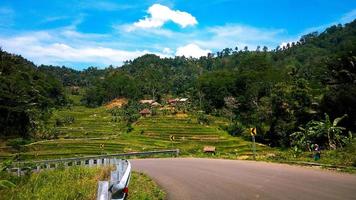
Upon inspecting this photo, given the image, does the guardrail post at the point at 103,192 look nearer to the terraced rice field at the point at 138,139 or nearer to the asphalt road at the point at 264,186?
the asphalt road at the point at 264,186

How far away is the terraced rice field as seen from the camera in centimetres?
7075

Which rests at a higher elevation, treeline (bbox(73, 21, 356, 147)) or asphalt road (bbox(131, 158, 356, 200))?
treeline (bbox(73, 21, 356, 147))

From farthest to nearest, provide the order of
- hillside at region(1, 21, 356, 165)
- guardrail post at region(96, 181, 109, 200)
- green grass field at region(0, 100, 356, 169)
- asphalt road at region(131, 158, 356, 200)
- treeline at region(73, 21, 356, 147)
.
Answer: green grass field at region(0, 100, 356, 169)
treeline at region(73, 21, 356, 147)
hillside at region(1, 21, 356, 165)
asphalt road at region(131, 158, 356, 200)
guardrail post at region(96, 181, 109, 200)

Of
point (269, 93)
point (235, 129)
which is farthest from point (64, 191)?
point (269, 93)

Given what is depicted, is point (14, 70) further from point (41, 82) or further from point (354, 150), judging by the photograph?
point (354, 150)

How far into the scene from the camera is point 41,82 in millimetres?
142625

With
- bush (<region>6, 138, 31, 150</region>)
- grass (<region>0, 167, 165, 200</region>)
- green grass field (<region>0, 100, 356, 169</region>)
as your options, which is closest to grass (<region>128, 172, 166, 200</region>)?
grass (<region>0, 167, 165, 200</region>)

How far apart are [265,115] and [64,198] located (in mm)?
74940

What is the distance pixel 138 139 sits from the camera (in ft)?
273

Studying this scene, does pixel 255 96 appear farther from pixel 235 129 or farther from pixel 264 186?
pixel 264 186

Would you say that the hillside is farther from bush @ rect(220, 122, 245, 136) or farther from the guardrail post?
the guardrail post

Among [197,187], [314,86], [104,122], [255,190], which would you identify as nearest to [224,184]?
[197,187]

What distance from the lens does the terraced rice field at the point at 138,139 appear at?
70.8m

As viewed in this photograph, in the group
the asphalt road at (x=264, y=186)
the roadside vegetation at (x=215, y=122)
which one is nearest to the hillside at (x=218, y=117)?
the roadside vegetation at (x=215, y=122)
